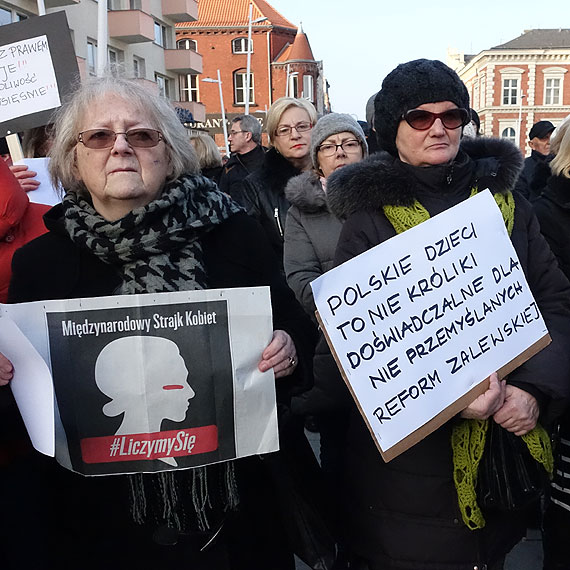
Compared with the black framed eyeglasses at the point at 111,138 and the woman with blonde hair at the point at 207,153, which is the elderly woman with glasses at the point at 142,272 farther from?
the woman with blonde hair at the point at 207,153

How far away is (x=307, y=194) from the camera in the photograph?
3.36 metres

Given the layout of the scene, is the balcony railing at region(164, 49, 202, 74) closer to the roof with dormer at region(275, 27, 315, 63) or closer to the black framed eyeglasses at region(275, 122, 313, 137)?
the roof with dormer at region(275, 27, 315, 63)

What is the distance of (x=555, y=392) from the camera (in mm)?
1853

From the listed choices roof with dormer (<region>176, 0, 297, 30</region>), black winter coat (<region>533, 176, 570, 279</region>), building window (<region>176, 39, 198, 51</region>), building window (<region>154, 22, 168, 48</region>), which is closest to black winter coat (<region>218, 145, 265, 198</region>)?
black winter coat (<region>533, 176, 570, 279</region>)

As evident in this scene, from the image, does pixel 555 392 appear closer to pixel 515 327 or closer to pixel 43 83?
pixel 515 327

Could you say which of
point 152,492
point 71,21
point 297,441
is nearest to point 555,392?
point 297,441

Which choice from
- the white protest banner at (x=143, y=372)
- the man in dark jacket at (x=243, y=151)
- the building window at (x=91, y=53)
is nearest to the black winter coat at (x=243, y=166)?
the man in dark jacket at (x=243, y=151)

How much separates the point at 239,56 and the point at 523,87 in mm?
29091

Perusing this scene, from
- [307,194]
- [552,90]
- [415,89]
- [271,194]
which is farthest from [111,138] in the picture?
[552,90]

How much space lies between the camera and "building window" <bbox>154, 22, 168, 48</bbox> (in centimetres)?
2727

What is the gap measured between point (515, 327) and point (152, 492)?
1.14 meters

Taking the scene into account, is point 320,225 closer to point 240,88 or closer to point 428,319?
point 428,319

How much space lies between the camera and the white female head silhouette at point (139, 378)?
68.3 inches

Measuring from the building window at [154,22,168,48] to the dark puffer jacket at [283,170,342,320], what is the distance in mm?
26006
